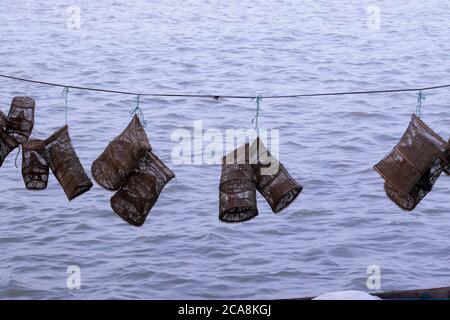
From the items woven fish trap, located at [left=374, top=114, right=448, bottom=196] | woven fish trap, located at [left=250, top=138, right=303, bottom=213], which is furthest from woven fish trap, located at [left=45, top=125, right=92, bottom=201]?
woven fish trap, located at [left=374, top=114, right=448, bottom=196]

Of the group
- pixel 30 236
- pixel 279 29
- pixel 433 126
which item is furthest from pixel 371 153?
pixel 279 29

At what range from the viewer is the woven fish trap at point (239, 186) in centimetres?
708

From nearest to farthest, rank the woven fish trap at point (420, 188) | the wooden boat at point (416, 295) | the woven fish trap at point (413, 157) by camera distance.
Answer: the woven fish trap at point (413, 157), the woven fish trap at point (420, 188), the wooden boat at point (416, 295)

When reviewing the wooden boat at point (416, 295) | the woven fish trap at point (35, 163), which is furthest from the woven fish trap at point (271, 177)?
the woven fish trap at point (35, 163)

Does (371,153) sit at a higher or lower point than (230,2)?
lower

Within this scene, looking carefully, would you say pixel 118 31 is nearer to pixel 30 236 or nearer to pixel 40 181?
pixel 30 236

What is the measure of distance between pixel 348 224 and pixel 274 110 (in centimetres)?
622

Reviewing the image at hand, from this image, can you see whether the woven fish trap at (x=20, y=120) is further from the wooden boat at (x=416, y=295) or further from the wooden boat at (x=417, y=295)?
the wooden boat at (x=417, y=295)

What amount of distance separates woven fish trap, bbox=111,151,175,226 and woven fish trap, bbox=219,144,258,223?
455 millimetres

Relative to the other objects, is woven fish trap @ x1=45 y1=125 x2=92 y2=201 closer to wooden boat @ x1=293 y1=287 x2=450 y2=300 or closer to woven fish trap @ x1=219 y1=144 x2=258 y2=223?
woven fish trap @ x1=219 y1=144 x2=258 y2=223

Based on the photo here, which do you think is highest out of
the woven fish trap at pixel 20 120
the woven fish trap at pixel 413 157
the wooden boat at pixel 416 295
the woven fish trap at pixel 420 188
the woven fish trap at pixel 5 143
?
the woven fish trap at pixel 20 120

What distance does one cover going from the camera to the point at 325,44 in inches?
989

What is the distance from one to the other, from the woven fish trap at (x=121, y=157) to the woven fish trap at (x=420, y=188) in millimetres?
2065

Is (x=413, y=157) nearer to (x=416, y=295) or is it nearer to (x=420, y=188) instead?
(x=420, y=188)
